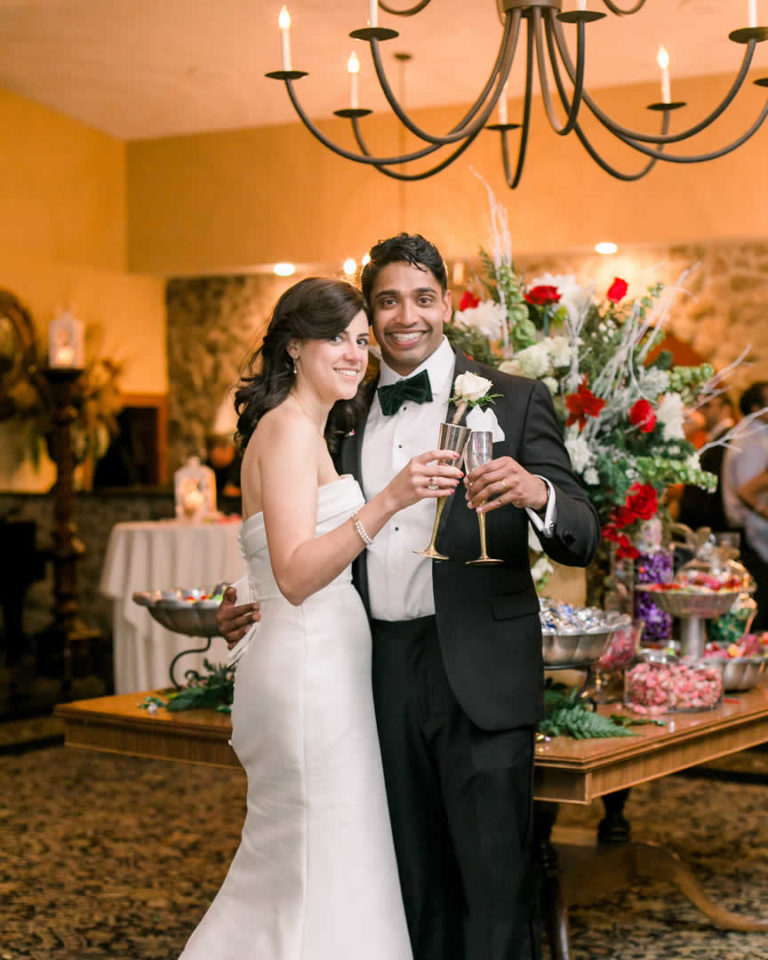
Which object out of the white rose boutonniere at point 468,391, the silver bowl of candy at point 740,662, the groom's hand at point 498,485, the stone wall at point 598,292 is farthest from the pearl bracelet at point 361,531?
the stone wall at point 598,292

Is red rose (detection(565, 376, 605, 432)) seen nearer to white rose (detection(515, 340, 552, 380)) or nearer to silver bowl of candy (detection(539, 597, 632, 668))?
white rose (detection(515, 340, 552, 380))

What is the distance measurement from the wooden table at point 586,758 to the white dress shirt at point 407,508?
19.2 inches

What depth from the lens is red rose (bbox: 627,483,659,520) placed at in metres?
3.60

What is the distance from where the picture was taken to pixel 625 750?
2.96 meters

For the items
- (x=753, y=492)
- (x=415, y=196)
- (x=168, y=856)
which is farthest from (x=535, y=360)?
(x=415, y=196)

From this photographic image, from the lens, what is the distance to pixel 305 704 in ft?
8.53

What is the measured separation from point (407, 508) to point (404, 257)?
0.54 m

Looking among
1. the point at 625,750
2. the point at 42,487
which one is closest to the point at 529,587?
the point at 625,750

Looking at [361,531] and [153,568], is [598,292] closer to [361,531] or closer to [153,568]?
[153,568]

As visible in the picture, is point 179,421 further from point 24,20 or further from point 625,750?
point 625,750

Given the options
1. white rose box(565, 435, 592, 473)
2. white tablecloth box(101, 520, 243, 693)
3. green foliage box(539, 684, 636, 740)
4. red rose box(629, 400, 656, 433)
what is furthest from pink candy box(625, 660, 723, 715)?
white tablecloth box(101, 520, 243, 693)

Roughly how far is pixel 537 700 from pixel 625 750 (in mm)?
346

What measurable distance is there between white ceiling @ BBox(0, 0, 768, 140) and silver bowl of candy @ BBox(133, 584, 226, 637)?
179 inches

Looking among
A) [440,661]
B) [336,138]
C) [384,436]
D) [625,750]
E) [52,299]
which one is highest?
[336,138]
